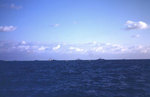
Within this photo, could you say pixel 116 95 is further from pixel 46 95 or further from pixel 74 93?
pixel 46 95

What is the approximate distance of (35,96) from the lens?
19.9 m

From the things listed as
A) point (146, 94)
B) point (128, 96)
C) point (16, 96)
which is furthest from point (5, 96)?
point (146, 94)

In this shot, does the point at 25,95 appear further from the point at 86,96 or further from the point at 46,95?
the point at 86,96

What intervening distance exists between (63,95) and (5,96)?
8.18m

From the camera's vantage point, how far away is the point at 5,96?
19844 mm

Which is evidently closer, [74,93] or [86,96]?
[86,96]

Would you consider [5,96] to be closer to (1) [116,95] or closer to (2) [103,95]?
(2) [103,95]

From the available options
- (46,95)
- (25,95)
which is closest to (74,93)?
(46,95)

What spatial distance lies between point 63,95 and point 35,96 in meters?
3.96

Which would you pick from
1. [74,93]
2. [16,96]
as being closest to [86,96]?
[74,93]

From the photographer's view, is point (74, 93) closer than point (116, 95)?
No

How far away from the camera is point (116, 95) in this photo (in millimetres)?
19719

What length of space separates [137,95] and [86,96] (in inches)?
277

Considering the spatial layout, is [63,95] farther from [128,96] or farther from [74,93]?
[128,96]
